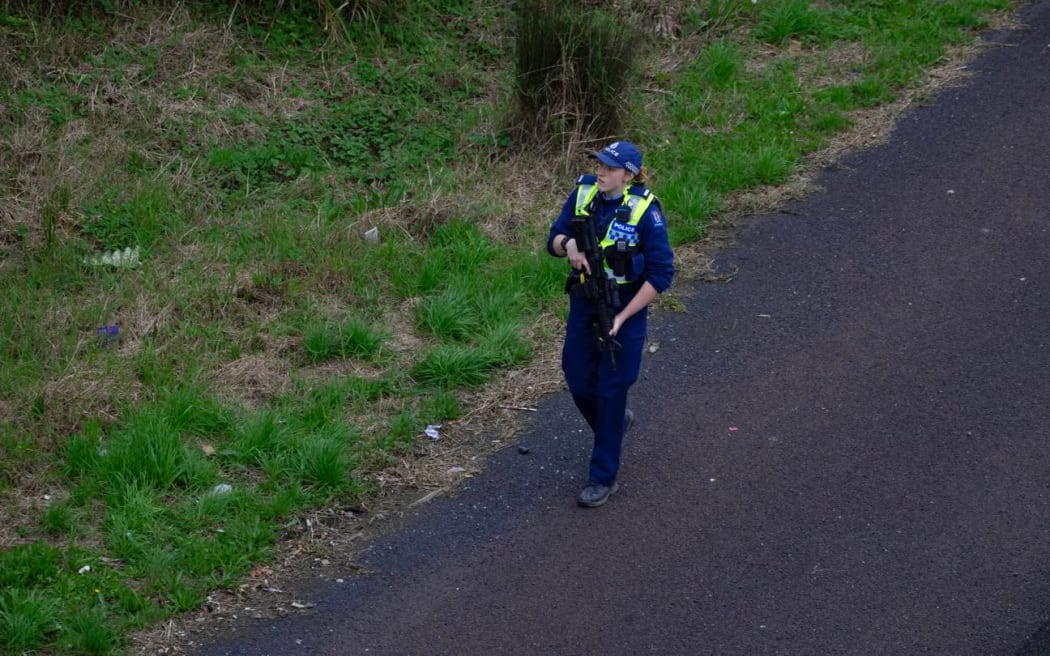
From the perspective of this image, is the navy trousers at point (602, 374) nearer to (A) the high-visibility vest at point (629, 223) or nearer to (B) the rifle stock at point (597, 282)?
(B) the rifle stock at point (597, 282)

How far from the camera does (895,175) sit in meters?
9.55

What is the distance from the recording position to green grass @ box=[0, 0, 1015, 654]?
6.18 m

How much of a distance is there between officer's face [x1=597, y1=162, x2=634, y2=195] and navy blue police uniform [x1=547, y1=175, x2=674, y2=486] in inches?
2.0

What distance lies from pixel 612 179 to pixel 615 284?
512mm

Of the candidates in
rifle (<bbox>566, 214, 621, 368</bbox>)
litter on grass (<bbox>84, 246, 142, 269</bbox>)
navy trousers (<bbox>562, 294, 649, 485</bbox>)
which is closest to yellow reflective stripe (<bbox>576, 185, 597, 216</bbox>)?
rifle (<bbox>566, 214, 621, 368</bbox>)

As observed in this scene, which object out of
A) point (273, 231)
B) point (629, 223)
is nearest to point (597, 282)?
point (629, 223)

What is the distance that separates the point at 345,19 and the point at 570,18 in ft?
8.61

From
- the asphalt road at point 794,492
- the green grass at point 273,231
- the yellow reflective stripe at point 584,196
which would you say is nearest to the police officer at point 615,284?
the yellow reflective stripe at point 584,196

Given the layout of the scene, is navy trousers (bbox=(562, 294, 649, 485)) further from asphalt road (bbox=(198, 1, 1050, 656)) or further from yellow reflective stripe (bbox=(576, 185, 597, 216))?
yellow reflective stripe (bbox=(576, 185, 597, 216))

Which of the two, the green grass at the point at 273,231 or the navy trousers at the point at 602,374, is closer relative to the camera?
the navy trousers at the point at 602,374

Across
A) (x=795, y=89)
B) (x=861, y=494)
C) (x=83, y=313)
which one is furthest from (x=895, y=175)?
(x=83, y=313)

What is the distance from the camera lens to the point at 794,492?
625 centimetres

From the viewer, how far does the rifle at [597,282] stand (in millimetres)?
5871

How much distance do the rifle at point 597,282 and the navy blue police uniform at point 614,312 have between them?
70 mm
